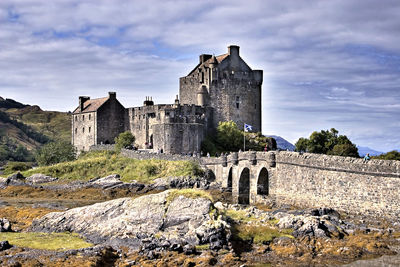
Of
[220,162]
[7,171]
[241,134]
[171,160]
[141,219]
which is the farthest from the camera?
[7,171]

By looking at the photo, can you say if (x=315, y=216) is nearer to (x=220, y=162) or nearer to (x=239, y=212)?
(x=239, y=212)

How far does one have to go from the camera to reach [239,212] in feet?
104

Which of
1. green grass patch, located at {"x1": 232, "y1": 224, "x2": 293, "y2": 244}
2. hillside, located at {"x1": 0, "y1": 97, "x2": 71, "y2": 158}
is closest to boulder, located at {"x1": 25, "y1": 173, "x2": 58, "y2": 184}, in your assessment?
green grass patch, located at {"x1": 232, "y1": 224, "x2": 293, "y2": 244}

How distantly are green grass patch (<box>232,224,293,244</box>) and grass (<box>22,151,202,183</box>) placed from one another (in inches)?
936

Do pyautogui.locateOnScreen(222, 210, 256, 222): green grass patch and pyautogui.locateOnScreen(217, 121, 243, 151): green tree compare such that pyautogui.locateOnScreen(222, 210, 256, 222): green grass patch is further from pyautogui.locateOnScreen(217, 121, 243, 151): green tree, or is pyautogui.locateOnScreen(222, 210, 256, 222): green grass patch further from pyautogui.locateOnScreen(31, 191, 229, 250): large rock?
pyautogui.locateOnScreen(217, 121, 243, 151): green tree

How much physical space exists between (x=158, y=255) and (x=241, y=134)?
131 feet

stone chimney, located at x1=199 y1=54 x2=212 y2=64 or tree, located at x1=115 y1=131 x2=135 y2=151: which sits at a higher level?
stone chimney, located at x1=199 y1=54 x2=212 y2=64

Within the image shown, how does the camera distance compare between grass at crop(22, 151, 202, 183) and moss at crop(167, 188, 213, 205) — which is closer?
moss at crop(167, 188, 213, 205)

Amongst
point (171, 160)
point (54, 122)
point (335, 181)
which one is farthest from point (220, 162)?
point (54, 122)

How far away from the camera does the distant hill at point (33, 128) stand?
143250 mm

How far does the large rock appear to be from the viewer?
26172 millimetres

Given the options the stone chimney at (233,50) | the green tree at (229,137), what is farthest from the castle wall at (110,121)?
the green tree at (229,137)

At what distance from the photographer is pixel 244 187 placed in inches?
1811

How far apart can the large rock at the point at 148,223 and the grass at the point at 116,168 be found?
21.7m
